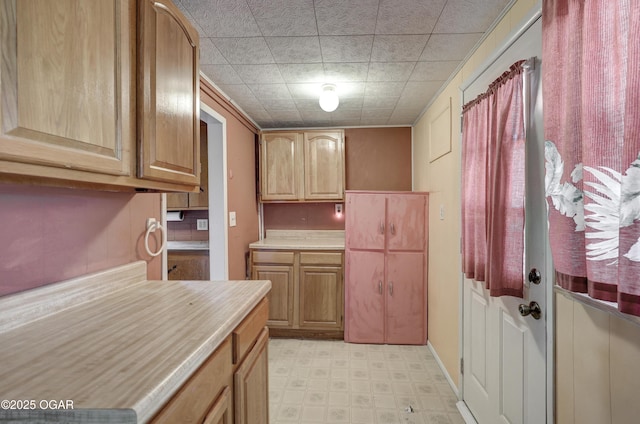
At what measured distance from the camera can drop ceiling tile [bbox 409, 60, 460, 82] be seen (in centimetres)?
191

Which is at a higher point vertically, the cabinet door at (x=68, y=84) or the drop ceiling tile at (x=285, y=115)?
the drop ceiling tile at (x=285, y=115)

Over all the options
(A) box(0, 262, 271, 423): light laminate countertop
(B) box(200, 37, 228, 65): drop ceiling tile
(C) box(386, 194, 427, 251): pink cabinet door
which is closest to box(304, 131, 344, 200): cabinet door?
(C) box(386, 194, 427, 251): pink cabinet door

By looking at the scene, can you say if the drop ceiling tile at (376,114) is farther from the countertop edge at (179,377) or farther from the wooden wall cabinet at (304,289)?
the countertop edge at (179,377)

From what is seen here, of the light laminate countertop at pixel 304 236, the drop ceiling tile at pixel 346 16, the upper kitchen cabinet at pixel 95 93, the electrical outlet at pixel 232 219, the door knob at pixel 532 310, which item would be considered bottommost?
the door knob at pixel 532 310

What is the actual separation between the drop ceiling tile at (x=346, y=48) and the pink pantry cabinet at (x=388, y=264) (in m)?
1.24

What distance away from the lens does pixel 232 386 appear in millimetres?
1001

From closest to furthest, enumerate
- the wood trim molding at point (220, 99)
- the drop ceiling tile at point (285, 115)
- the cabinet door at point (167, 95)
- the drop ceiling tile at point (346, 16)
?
the cabinet door at point (167, 95) → the drop ceiling tile at point (346, 16) → the wood trim molding at point (220, 99) → the drop ceiling tile at point (285, 115)

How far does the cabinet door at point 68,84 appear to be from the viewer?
0.62 m

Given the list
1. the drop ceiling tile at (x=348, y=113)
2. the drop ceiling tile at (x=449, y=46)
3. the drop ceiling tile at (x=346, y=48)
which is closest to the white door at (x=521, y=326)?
the drop ceiling tile at (x=449, y=46)

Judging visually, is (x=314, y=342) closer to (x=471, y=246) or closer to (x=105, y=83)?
(x=471, y=246)

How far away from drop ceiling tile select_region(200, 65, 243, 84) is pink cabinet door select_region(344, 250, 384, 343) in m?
1.79

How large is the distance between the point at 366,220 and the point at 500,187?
4.98ft

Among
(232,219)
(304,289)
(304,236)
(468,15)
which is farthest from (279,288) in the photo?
(468,15)

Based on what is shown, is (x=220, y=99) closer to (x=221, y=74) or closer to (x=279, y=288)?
(x=221, y=74)
